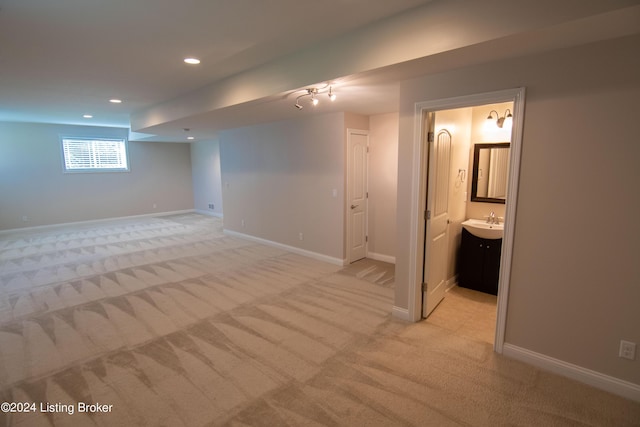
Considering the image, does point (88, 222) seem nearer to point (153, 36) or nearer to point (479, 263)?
point (153, 36)

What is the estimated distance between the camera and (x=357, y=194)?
16.4 feet

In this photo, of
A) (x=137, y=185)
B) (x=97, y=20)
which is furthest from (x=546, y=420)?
(x=137, y=185)

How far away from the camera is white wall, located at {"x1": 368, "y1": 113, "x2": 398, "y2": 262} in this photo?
15.9ft

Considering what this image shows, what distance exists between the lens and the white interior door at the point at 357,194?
4800 millimetres

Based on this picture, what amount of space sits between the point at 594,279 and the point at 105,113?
7.80 meters

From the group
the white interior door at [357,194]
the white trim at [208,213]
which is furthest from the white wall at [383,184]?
the white trim at [208,213]

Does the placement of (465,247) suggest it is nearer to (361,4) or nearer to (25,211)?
(361,4)

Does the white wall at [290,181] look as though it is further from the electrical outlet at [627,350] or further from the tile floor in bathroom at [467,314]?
the electrical outlet at [627,350]

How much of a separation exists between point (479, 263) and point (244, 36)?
3604mm

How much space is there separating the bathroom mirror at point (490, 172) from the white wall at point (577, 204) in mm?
1654

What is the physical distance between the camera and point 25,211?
759cm

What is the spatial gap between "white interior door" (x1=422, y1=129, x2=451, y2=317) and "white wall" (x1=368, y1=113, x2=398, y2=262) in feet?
4.66

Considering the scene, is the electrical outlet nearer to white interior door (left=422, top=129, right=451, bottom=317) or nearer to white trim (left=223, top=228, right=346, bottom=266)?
white interior door (left=422, top=129, right=451, bottom=317)

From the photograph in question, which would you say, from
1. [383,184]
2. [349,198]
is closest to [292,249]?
[349,198]
